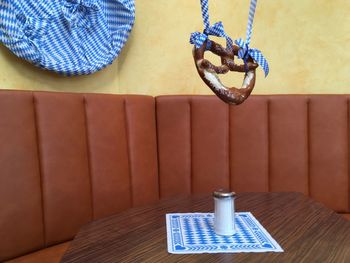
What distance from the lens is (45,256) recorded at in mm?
1239

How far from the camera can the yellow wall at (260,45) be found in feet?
6.25

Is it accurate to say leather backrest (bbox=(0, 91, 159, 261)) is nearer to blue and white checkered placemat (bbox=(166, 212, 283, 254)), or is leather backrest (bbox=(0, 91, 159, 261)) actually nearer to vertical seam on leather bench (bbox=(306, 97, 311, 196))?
blue and white checkered placemat (bbox=(166, 212, 283, 254))

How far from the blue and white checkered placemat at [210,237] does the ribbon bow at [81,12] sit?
1042 mm

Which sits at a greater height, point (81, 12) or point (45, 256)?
point (81, 12)

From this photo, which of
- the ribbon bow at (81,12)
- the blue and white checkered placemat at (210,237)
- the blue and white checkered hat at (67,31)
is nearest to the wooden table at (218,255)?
the blue and white checkered placemat at (210,237)

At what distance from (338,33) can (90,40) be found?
4.47 ft

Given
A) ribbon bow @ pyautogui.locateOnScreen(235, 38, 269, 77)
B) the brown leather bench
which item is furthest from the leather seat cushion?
ribbon bow @ pyautogui.locateOnScreen(235, 38, 269, 77)

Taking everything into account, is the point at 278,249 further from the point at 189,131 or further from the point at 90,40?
the point at 90,40

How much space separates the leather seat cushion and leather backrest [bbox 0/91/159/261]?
0.03 m

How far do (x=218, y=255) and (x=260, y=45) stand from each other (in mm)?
1485

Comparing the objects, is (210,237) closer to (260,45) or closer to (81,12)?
(81,12)

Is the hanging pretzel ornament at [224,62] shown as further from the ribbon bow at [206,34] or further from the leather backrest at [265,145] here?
the leather backrest at [265,145]

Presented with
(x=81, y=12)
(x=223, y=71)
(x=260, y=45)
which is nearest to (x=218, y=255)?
(x=223, y=71)

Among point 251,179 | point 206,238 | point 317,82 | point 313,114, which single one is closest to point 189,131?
point 251,179
